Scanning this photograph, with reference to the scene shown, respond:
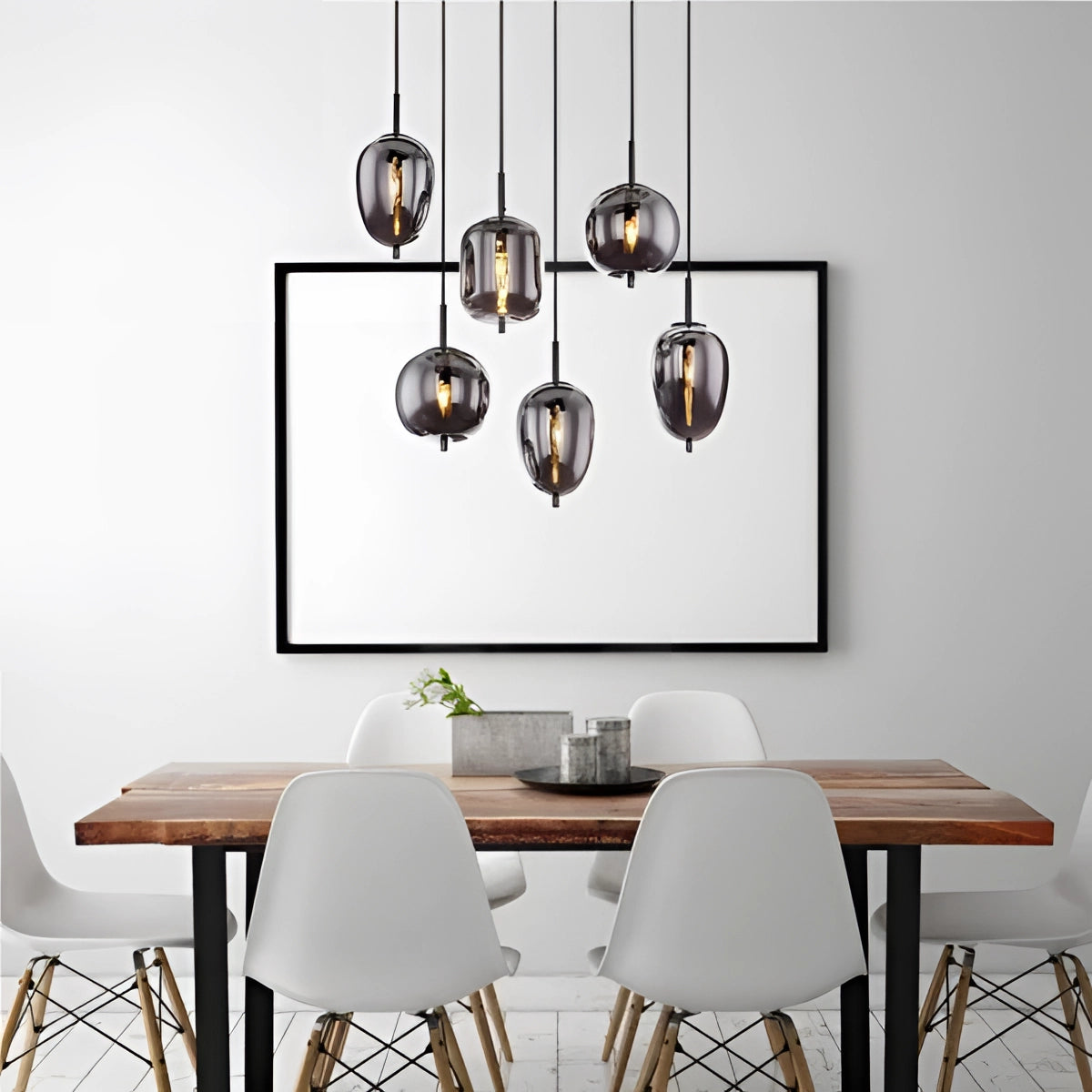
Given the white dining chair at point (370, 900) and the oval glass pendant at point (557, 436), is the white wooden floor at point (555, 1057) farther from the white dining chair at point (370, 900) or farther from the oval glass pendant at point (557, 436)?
the oval glass pendant at point (557, 436)

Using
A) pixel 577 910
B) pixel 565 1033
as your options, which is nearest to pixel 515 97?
pixel 577 910

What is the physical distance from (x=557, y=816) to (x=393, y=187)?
1162mm

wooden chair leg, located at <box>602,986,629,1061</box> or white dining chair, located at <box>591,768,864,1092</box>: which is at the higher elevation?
→ white dining chair, located at <box>591,768,864,1092</box>

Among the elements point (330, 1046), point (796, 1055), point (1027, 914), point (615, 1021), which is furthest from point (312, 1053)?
point (1027, 914)

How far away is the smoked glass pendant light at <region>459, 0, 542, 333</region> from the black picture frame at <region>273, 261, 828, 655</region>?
1225 millimetres

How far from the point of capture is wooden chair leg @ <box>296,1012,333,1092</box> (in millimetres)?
2080

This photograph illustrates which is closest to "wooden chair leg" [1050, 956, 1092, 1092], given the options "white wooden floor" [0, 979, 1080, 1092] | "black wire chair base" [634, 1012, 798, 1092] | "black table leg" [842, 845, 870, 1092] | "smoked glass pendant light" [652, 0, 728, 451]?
"white wooden floor" [0, 979, 1080, 1092]

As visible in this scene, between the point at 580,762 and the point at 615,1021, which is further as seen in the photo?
the point at 615,1021

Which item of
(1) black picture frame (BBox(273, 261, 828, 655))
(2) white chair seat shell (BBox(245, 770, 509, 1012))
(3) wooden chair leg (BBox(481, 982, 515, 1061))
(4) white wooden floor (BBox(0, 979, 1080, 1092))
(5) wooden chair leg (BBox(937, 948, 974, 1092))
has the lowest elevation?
(4) white wooden floor (BBox(0, 979, 1080, 1092))

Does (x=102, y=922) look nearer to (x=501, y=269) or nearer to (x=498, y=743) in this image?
(x=498, y=743)

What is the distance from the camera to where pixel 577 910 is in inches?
135

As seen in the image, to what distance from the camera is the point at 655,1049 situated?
222 centimetres

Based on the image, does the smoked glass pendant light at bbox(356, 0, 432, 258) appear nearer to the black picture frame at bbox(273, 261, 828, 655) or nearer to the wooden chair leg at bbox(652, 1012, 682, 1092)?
the black picture frame at bbox(273, 261, 828, 655)

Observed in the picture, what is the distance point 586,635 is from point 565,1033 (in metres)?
1.05
